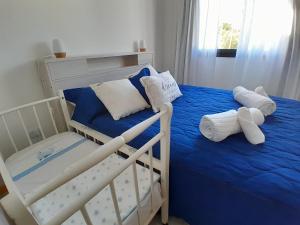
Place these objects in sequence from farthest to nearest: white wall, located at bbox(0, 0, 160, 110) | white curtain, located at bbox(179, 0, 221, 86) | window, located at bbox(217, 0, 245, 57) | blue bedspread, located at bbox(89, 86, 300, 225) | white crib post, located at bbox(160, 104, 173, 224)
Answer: white curtain, located at bbox(179, 0, 221, 86) < window, located at bbox(217, 0, 245, 57) < white wall, located at bbox(0, 0, 160, 110) < white crib post, located at bbox(160, 104, 173, 224) < blue bedspread, located at bbox(89, 86, 300, 225)

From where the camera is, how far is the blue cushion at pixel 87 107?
145 cm

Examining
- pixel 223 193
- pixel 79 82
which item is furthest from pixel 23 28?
pixel 223 193

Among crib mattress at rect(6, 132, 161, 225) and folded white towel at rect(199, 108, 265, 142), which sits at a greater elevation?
folded white towel at rect(199, 108, 265, 142)

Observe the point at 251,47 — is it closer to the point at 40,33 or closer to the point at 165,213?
the point at 165,213

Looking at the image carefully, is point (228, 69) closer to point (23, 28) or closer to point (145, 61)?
point (145, 61)

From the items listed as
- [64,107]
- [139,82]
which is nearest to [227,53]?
[139,82]

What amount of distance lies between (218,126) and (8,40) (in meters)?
1.62

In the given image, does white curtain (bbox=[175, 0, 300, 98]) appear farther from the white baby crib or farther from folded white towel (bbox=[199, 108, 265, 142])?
the white baby crib

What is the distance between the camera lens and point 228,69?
2688mm

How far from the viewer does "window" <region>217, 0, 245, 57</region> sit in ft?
7.76

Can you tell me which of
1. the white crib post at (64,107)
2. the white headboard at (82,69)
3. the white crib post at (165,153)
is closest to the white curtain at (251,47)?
the white headboard at (82,69)

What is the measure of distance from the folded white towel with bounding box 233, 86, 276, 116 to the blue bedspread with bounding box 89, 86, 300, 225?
13 cm

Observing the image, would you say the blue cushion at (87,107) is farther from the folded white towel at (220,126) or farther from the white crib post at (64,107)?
the folded white towel at (220,126)

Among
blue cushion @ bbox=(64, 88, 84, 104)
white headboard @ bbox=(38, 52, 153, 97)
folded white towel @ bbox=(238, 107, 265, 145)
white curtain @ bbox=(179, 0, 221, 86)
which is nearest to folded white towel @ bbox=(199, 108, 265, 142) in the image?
folded white towel @ bbox=(238, 107, 265, 145)
